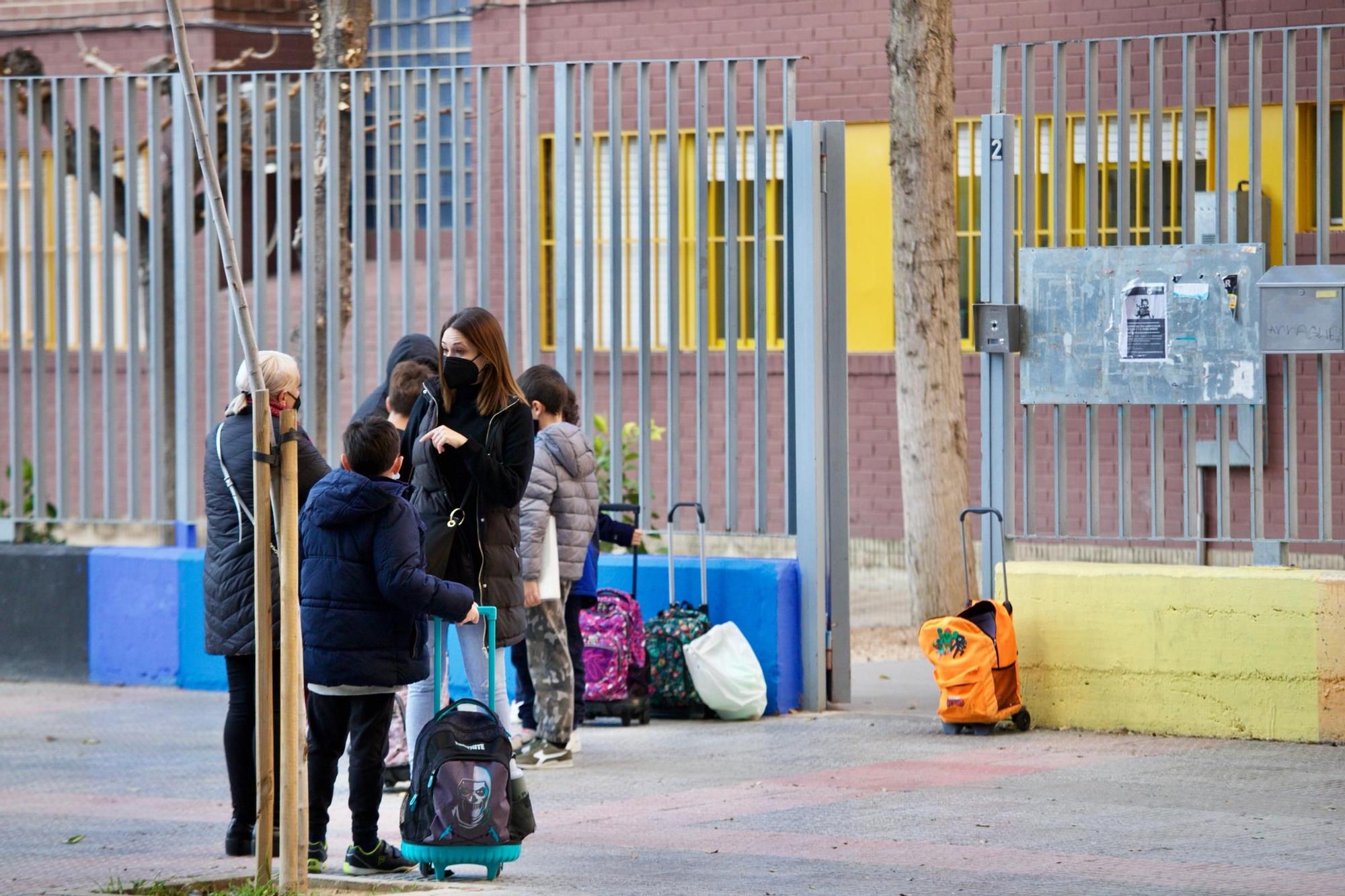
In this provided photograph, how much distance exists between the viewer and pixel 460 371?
713 centimetres

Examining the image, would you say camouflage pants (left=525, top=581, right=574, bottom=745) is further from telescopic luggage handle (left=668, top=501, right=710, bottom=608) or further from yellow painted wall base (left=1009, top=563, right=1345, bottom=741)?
yellow painted wall base (left=1009, top=563, right=1345, bottom=741)

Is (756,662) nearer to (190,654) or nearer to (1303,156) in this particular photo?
(190,654)

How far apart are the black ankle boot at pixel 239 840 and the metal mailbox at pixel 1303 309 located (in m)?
5.02

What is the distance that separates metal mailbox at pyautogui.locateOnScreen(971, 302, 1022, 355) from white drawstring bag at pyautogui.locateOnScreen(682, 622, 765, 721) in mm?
1838

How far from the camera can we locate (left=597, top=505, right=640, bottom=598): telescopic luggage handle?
989 centimetres

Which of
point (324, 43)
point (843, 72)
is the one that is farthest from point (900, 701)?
point (843, 72)

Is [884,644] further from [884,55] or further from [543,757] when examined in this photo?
[884,55]

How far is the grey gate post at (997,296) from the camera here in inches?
382

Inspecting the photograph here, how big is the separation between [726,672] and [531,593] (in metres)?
1.73

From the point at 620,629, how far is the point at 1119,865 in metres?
3.56

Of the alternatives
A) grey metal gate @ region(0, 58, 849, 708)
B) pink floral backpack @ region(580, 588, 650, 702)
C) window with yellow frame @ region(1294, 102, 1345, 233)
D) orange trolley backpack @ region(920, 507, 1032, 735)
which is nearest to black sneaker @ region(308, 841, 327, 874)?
pink floral backpack @ region(580, 588, 650, 702)

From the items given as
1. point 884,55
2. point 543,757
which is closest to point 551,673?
point 543,757

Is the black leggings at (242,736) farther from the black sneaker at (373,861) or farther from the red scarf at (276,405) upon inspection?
the red scarf at (276,405)

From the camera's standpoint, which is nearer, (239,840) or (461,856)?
(461,856)
